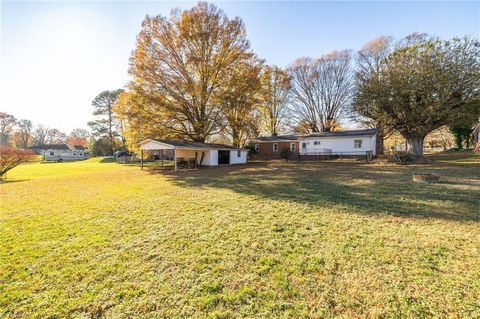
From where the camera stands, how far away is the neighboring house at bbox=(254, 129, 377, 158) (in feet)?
76.1

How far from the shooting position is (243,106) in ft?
77.8

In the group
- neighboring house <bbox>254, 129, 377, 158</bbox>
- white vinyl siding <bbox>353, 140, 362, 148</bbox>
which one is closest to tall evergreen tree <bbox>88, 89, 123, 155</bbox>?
neighboring house <bbox>254, 129, 377, 158</bbox>

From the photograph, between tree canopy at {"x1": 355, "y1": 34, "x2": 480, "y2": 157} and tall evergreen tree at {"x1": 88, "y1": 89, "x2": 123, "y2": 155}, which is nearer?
tree canopy at {"x1": 355, "y1": 34, "x2": 480, "y2": 157}

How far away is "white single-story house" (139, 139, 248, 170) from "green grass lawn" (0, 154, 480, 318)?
40.7ft

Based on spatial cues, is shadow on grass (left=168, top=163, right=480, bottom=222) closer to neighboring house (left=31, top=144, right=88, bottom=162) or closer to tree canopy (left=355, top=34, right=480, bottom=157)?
tree canopy (left=355, top=34, right=480, bottom=157)

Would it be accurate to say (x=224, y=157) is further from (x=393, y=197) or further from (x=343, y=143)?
(x=393, y=197)

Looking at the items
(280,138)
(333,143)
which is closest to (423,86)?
(333,143)

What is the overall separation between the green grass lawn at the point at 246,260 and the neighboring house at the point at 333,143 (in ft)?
58.5

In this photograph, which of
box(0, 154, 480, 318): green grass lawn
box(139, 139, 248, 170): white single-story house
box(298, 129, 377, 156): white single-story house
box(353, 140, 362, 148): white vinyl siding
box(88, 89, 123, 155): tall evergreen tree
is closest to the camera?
box(0, 154, 480, 318): green grass lawn

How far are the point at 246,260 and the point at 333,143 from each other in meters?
24.1

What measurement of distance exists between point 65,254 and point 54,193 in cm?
769

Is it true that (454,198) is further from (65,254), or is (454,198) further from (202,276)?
(65,254)

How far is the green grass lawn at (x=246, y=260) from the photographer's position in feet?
8.66

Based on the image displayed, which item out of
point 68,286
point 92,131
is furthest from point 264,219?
point 92,131
